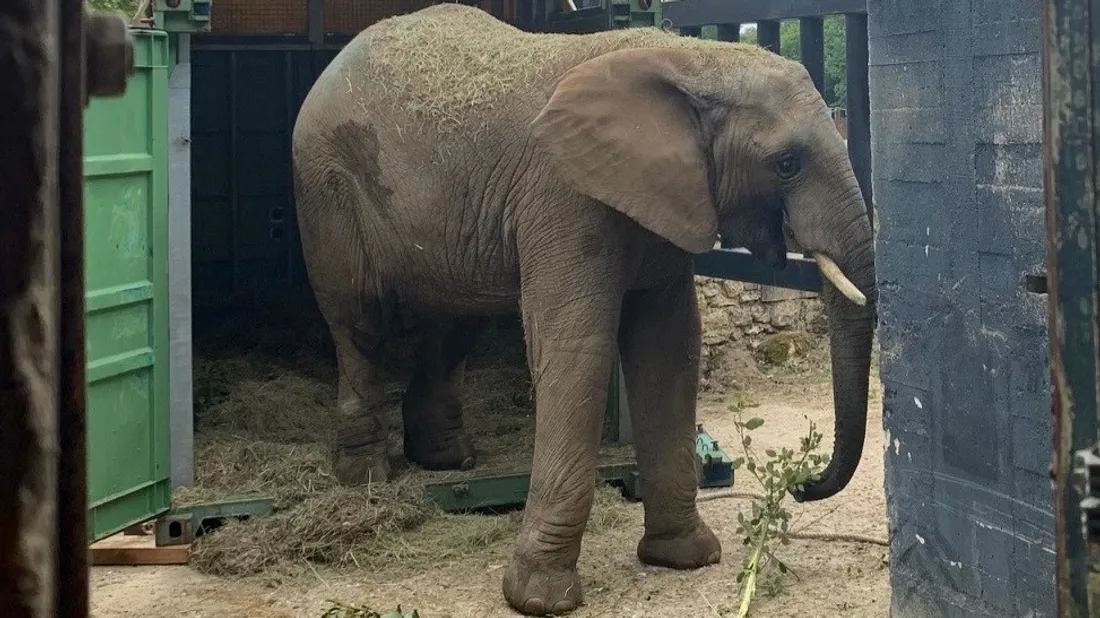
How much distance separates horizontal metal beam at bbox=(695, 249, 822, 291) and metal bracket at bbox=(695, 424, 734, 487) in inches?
51.0

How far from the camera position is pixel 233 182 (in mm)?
10125

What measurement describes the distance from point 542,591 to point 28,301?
4399 millimetres

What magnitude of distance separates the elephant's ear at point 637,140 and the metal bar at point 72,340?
4.15 meters

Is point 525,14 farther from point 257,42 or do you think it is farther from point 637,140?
point 637,140

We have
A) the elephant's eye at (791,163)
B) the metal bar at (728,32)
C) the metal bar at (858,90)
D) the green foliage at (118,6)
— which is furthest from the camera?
the metal bar at (728,32)

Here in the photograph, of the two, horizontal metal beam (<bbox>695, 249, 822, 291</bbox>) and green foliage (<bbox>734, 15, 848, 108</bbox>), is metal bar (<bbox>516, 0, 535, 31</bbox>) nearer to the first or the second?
horizontal metal beam (<bbox>695, 249, 822, 291</bbox>)

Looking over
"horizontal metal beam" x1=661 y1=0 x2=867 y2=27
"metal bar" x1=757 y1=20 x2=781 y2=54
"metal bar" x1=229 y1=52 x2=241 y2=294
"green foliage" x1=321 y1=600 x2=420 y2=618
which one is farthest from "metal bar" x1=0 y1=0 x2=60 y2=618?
"metal bar" x1=229 y1=52 x2=241 y2=294

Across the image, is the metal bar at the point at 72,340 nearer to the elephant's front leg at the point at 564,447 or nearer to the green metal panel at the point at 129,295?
the elephant's front leg at the point at 564,447

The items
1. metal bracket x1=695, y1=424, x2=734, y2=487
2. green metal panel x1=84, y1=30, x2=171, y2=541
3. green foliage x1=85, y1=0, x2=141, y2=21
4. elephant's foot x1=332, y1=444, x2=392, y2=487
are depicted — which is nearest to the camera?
green metal panel x1=84, y1=30, x2=171, y2=541

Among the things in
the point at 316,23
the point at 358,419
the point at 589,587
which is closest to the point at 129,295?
the point at 358,419

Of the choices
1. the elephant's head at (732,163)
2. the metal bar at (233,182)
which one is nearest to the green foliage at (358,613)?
the elephant's head at (732,163)

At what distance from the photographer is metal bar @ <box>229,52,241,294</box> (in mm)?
10156

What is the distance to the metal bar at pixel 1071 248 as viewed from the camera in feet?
6.67

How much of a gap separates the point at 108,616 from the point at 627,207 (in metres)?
2.52
